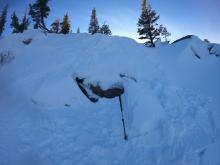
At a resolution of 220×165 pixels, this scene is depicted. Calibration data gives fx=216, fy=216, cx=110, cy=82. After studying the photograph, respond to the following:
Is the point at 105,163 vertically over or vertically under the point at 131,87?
under

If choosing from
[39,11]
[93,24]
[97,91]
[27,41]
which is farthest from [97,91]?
[93,24]

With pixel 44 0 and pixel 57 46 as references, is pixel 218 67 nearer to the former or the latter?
pixel 57 46

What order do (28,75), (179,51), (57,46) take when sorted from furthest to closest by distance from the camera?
(179,51) < (57,46) < (28,75)

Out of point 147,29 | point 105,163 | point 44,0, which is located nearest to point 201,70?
point 105,163

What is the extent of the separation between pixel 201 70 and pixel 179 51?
9.54 ft

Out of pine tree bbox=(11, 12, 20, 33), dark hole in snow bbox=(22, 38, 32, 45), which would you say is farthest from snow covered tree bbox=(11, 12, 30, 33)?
dark hole in snow bbox=(22, 38, 32, 45)

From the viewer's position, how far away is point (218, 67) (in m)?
19.6

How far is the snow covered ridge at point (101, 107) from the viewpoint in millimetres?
9125

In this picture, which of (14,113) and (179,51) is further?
(179,51)

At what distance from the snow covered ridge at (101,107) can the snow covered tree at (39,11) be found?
2080 cm

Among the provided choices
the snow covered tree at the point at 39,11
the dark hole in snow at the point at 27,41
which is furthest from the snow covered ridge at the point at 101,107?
the snow covered tree at the point at 39,11

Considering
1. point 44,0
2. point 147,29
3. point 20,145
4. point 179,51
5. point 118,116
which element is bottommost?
point 20,145

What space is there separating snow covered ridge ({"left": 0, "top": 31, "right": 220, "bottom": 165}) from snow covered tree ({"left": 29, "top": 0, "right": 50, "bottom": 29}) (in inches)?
819

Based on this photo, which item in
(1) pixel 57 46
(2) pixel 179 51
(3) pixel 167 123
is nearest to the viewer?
(3) pixel 167 123
